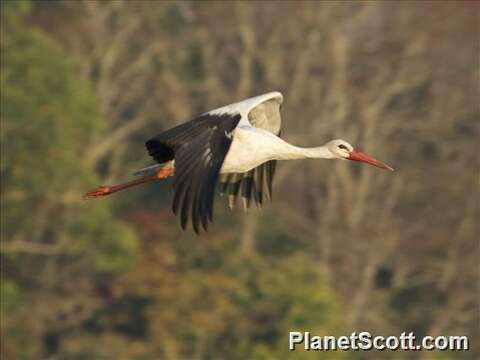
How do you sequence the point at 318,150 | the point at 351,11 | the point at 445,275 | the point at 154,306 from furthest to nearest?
the point at 351,11, the point at 445,275, the point at 154,306, the point at 318,150

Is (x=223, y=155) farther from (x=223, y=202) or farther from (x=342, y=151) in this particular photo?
(x=223, y=202)

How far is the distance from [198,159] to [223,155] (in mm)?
156

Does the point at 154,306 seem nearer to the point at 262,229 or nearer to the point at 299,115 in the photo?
the point at 262,229

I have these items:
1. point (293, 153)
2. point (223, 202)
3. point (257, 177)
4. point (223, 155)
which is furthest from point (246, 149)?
point (223, 202)

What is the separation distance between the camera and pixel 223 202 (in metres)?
22.3

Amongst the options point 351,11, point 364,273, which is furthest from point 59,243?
point 351,11

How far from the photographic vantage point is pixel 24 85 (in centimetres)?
1945

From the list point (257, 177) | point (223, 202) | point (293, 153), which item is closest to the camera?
point (293, 153)

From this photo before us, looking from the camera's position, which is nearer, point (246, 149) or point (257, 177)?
point (246, 149)

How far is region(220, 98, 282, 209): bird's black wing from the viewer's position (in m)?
10.9

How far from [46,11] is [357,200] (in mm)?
5992

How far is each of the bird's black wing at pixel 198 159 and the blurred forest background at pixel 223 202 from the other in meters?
9.46

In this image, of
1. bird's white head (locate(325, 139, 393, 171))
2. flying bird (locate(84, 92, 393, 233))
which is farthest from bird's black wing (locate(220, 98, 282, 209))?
bird's white head (locate(325, 139, 393, 171))

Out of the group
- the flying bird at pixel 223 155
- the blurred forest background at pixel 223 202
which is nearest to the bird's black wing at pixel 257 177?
the flying bird at pixel 223 155
